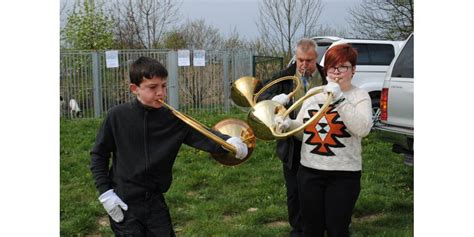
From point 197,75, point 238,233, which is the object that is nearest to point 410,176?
point 238,233

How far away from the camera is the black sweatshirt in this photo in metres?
2.71

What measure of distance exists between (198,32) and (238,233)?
13.3m

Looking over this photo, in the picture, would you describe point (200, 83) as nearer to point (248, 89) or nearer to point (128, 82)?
point (128, 82)

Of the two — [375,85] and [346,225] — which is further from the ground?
[375,85]

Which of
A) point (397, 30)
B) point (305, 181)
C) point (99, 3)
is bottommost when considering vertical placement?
point (305, 181)

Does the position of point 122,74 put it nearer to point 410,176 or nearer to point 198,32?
point 198,32

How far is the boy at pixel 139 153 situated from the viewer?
2.69 meters

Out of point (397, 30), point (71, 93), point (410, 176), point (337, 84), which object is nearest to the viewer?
point (337, 84)

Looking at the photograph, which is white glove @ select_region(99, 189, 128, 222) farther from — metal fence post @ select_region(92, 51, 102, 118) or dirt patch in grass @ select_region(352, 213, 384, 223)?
metal fence post @ select_region(92, 51, 102, 118)

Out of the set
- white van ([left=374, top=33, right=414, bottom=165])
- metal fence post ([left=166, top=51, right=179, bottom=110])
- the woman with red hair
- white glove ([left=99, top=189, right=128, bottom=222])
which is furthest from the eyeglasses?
metal fence post ([left=166, top=51, right=179, bottom=110])

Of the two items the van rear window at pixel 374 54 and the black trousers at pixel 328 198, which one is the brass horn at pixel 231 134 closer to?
the black trousers at pixel 328 198

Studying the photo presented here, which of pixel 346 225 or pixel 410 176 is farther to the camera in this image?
pixel 410 176

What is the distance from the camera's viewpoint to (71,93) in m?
12.8

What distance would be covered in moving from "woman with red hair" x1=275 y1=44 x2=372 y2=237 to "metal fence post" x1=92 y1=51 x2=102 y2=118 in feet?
33.8
